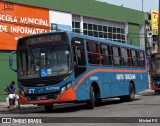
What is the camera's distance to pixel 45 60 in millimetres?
17406

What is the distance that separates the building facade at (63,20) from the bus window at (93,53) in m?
12.2

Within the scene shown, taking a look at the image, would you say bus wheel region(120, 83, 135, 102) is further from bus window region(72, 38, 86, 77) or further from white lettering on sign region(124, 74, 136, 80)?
bus window region(72, 38, 86, 77)

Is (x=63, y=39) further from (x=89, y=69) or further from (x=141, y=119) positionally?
(x=141, y=119)

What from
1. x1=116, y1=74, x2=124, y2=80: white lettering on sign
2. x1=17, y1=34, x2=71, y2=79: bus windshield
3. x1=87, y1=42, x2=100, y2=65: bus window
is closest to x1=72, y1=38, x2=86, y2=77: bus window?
x1=17, y1=34, x2=71, y2=79: bus windshield

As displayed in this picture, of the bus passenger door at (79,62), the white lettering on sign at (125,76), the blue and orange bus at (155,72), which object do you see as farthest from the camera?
the blue and orange bus at (155,72)

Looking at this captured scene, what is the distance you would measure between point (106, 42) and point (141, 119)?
811 cm

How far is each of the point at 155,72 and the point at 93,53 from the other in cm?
1564

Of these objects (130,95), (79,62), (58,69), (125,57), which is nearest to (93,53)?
(79,62)

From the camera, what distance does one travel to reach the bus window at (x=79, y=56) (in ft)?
57.8

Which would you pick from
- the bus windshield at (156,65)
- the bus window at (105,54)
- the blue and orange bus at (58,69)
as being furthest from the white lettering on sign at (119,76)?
the bus windshield at (156,65)

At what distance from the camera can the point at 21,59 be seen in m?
18.1

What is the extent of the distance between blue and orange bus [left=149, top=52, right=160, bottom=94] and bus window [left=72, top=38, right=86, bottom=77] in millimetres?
16526

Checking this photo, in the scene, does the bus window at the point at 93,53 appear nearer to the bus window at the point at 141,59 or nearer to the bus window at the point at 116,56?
the bus window at the point at 116,56

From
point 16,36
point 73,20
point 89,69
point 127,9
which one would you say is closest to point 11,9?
point 16,36
